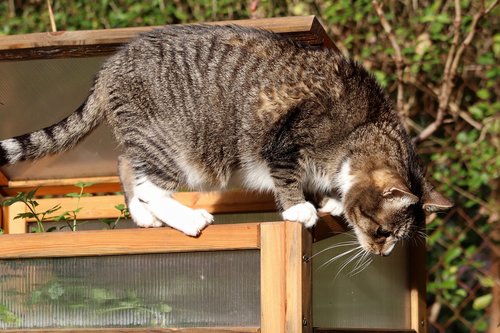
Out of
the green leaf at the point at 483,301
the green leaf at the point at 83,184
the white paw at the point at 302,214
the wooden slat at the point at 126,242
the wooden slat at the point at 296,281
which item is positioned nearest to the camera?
the wooden slat at the point at 296,281

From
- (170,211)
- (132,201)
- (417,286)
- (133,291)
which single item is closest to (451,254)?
(417,286)

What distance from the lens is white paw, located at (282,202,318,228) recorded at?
7.91 ft

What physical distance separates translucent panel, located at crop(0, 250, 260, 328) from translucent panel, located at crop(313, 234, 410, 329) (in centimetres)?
24

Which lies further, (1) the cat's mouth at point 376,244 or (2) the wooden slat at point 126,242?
(1) the cat's mouth at point 376,244

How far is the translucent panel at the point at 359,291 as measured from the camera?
8.14ft

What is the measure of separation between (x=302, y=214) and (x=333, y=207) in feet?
1.60

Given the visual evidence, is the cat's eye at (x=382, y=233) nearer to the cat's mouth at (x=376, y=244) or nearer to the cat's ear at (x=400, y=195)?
the cat's mouth at (x=376, y=244)

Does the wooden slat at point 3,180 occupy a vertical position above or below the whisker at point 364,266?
above

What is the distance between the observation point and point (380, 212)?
2709mm

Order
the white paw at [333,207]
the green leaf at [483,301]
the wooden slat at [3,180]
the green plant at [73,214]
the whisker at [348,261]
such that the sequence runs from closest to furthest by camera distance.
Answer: the whisker at [348,261] < the white paw at [333,207] < the green plant at [73,214] < the wooden slat at [3,180] < the green leaf at [483,301]


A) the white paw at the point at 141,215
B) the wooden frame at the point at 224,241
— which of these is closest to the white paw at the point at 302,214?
the wooden frame at the point at 224,241

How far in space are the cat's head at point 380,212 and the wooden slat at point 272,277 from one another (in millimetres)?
539

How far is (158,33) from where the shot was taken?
2.93m

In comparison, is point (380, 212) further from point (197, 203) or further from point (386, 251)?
point (197, 203)
